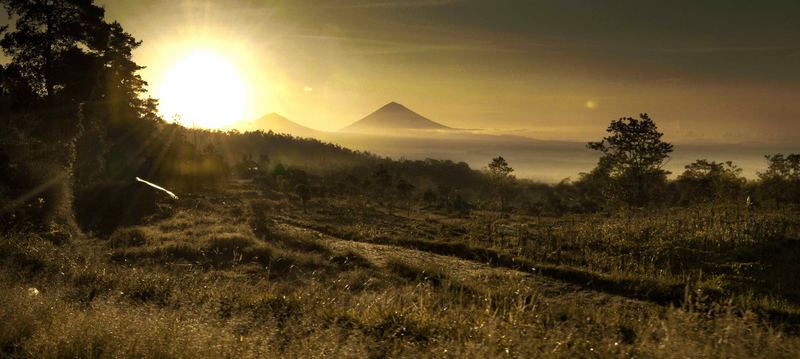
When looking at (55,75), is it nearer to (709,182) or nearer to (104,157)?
(104,157)

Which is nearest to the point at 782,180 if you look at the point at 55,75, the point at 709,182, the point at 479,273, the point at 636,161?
the point at 709,182

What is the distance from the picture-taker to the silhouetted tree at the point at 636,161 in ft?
88.7

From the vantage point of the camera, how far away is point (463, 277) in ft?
39.9

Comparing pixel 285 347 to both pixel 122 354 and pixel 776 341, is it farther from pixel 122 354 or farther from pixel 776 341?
pixel 776 341

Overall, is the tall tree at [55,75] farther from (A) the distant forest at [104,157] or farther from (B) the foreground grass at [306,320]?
(B) the foreground grass at [306,320]

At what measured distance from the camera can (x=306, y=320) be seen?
634cm

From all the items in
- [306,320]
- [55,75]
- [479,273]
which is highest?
[55,75]

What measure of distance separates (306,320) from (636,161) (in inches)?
1056

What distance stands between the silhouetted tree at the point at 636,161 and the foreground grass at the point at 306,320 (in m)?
19.3

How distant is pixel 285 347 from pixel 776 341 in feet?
18.1

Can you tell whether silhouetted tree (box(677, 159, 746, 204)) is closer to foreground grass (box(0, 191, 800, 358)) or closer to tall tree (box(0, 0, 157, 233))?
foreground grass (box(0, 191, 800, 358))

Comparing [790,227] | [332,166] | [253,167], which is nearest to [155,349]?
[790,227]

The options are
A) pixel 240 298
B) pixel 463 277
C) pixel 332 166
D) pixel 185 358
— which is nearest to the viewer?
pixel 185 358

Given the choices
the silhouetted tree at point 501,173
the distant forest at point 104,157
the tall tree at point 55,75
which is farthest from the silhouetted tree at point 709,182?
the tall tree at point 55,75
